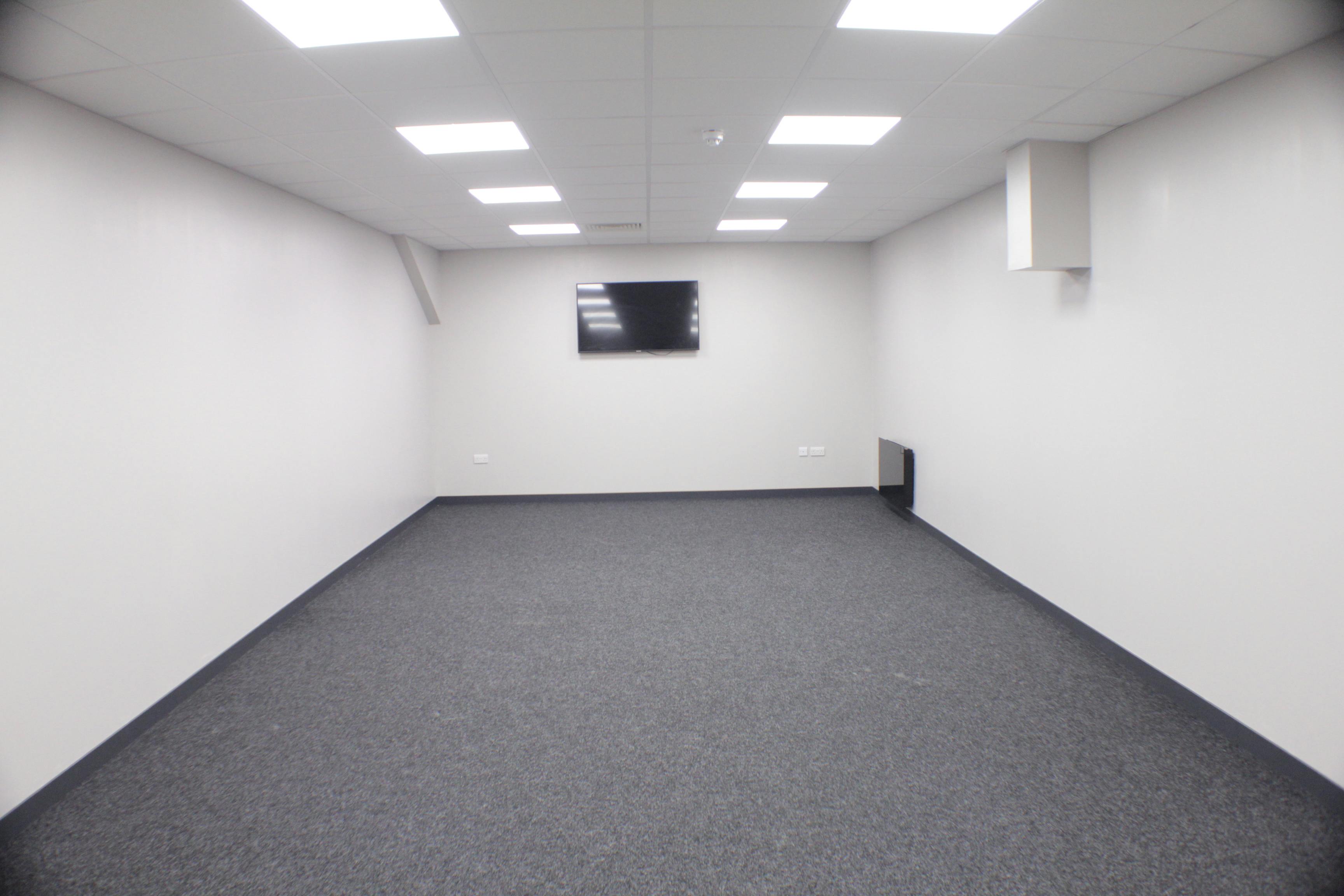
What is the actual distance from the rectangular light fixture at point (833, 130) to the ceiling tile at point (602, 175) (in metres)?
0.83

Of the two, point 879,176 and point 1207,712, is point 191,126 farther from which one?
point 1207,712

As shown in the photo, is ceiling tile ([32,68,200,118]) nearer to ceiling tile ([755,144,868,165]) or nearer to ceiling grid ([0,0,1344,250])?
ceiling grid ([0,0,1344,250])

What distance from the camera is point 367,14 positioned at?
180 cm

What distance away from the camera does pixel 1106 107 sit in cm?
256

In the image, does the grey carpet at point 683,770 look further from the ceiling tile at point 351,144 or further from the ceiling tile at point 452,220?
the ceiling tile at point 452,220

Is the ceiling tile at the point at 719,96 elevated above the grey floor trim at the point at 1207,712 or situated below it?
above

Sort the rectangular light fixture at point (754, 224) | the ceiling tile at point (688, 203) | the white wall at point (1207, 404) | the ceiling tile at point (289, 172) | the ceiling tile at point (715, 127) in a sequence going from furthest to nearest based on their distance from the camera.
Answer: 1. the rectangular light fixture at point (754, 224)
2. the ceiling tile at point (688, 203)
3. the ceiling tile at point (289, 172)
4. the ceiling tile at point (715, 127)
5. the white wall at point (1207, 404)

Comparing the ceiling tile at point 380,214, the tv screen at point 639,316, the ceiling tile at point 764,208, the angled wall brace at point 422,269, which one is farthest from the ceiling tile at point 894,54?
the angled wall brace at point 422,269

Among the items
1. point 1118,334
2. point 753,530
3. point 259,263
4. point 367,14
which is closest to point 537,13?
point 367,14

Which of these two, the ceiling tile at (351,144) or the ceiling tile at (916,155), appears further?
the ceiling tile at (916,155)

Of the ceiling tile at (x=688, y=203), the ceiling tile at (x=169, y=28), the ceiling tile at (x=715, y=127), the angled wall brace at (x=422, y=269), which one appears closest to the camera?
the ceiling tile at (x=169, y=28)

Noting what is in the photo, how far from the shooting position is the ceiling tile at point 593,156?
298 centimetres

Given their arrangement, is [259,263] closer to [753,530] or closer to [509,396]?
[509,396]

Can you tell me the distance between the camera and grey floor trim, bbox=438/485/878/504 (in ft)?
20.4
